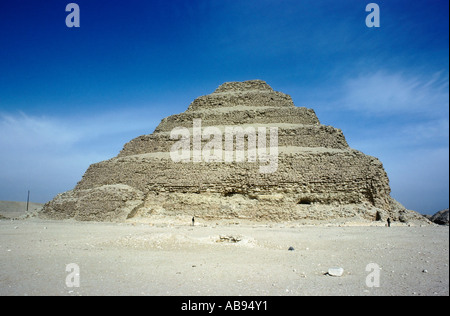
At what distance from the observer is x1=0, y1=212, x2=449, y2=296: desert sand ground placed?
4.82 m

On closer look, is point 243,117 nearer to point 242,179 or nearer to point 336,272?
point 242,179

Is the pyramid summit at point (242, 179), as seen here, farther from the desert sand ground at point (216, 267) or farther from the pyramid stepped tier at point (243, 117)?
the desert sand ground at point (216, 267)

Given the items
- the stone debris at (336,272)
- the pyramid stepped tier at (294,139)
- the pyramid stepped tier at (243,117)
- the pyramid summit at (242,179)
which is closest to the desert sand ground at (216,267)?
the stone debris at (336,272)

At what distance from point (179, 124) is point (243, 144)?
7.85 metres

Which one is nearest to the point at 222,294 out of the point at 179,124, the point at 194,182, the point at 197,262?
the point at 197,262

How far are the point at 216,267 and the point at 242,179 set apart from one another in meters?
16.2

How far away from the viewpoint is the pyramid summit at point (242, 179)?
21.5 m

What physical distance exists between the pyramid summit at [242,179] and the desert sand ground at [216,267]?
37.7ft

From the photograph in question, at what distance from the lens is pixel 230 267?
6.60m

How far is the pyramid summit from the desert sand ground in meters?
11.5

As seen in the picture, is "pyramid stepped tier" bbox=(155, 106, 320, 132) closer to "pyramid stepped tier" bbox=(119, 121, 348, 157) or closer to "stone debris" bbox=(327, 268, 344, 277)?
"pyramid stepped tier" bbox=(119, 121, 348, 157)
